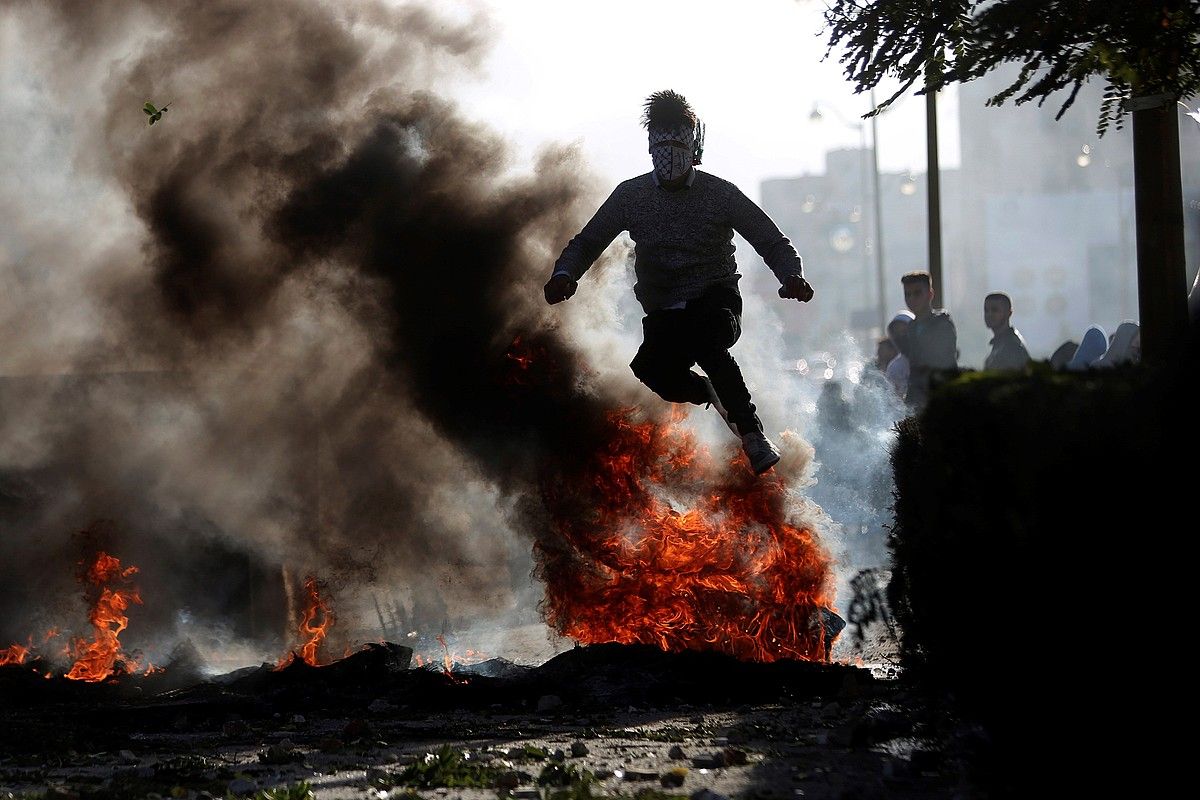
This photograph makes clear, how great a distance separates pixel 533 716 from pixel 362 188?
4.89 meters

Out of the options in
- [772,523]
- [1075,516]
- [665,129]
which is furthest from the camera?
[772,523]

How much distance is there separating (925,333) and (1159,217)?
4.53 meters

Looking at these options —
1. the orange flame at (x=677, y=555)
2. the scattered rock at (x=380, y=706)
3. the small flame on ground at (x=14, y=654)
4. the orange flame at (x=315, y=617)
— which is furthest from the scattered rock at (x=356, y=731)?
the small flame on ground at (x=14, y=654)

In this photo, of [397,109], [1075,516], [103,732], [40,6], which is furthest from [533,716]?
[40,6]

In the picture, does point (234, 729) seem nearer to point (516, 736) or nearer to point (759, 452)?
point (516, 736)

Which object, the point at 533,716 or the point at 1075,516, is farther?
the point at 533,716

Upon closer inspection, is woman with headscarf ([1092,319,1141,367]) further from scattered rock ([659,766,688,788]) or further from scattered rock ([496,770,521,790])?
scattered rock ([496,770,521,790])

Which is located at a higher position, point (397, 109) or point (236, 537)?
point (397, 109)

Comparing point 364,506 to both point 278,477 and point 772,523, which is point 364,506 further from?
point 772,523

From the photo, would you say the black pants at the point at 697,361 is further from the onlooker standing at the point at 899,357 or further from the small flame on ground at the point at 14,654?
the small flame on ground at the point at 14,654

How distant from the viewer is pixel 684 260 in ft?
25.7

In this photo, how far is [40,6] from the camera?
11359mm

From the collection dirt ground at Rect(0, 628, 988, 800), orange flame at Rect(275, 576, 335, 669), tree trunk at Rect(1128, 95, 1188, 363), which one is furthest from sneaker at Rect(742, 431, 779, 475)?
orange flame at Rect(275, 576, 335, 669)

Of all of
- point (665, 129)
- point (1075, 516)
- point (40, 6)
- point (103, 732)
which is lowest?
point (103, 732)
